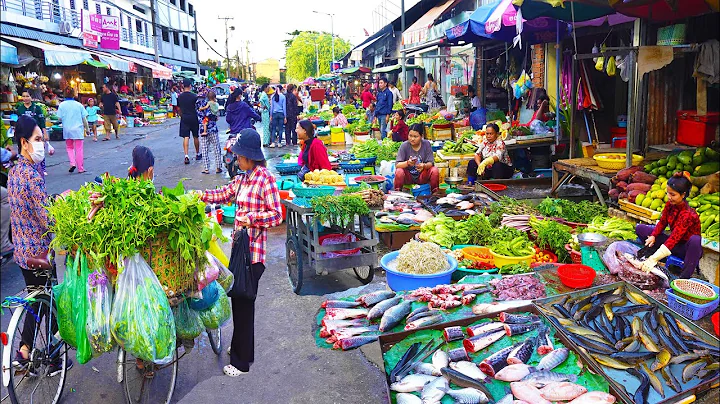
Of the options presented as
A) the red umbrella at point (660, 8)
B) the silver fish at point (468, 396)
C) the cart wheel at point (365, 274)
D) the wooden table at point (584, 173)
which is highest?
the red umbrella at point (660, 8)

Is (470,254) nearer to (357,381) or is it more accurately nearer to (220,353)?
(357,381)

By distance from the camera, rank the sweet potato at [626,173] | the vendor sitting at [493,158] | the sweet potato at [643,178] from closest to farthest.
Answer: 1. the sweet potato at [643,178]
2. the sweet potato at [626,173]
3. the vendor sitting at [493,158]

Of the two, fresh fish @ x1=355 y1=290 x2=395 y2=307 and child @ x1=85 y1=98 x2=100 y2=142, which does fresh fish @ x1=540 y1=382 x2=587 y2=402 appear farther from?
child @ x1=85 y1=98 x2=100 y2=142

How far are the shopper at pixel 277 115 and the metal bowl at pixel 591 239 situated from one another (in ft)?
39.6

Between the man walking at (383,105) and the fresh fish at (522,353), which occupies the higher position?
the man walking at (383,105)

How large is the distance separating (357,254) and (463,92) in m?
13.0

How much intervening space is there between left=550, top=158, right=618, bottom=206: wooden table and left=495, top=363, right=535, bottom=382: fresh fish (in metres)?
4.62

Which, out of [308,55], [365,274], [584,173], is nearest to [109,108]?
[365,274]

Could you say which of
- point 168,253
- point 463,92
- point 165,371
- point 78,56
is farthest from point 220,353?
point 78,56

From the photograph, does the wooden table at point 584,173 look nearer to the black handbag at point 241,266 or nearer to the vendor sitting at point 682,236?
the vendor sitting at point 682,236

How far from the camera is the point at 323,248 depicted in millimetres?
5887

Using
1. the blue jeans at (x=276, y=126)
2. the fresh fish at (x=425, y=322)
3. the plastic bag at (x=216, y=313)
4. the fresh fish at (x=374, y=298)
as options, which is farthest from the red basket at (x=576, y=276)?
the blue jeans at (x=276, y=126)

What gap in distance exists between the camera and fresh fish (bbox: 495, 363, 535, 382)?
360cm

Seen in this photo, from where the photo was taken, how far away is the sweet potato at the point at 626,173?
23.6ft
